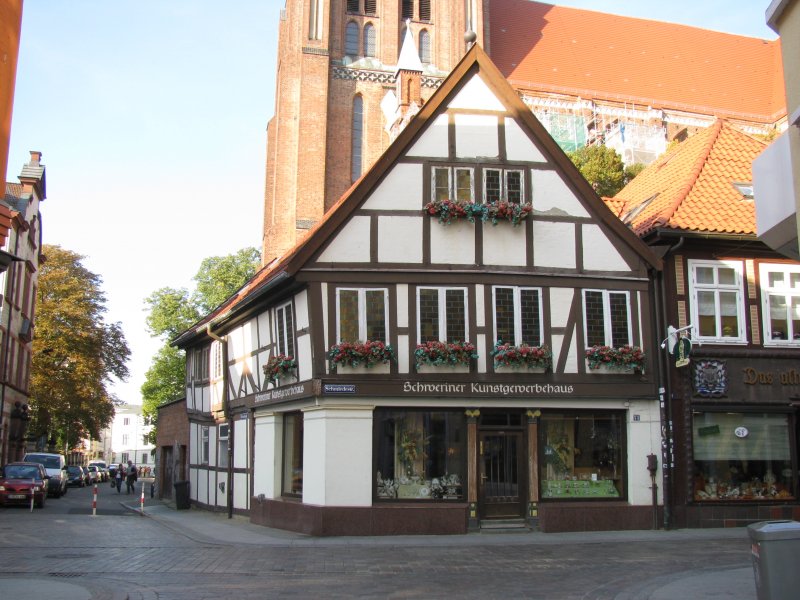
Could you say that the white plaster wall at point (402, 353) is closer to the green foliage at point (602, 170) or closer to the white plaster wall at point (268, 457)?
the white plaster wall at point (268, 457)

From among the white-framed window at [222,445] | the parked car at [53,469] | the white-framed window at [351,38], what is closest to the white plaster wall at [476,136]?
the white-framed window at [222,445]

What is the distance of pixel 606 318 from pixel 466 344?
11.0 feet

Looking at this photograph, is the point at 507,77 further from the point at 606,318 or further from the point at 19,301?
the point at 606,318

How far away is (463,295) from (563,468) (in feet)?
14.0

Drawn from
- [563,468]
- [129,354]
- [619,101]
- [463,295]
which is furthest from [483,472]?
[619,101]

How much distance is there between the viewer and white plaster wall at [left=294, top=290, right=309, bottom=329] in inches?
736

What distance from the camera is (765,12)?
30.3ft

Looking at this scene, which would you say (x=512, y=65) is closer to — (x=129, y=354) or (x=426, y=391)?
(x=129, y=354)

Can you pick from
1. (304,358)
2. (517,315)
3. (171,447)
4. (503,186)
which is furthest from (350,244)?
(171,447)

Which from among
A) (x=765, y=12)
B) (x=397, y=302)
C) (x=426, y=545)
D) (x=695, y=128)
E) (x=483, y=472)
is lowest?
(x=426, y=545)

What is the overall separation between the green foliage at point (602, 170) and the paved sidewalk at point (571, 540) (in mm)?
23011

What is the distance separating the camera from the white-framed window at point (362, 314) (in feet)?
59.7

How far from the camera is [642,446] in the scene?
19.0m

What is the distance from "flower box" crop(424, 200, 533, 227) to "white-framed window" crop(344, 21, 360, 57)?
32.7m
